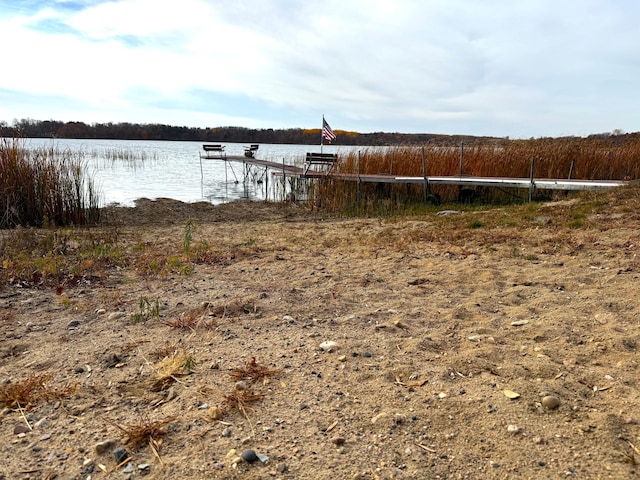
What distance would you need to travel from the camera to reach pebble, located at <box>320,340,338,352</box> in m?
3.08

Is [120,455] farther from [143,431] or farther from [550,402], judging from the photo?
[550,402]

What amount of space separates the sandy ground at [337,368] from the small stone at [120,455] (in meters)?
0.03

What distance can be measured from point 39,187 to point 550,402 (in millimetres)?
10015

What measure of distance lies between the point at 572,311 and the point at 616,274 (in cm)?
122

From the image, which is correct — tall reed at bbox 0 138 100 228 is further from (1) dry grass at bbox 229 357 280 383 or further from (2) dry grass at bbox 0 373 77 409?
(1) dry grass at bbox 229 357 280 383

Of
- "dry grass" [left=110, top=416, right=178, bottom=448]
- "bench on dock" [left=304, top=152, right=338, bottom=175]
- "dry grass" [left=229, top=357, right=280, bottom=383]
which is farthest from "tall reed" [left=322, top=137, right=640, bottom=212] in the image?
"dry grass" [left=110, top=416, right=178, bottom=448]

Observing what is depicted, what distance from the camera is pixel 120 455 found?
209 centimetres

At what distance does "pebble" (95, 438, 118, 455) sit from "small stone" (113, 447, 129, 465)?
0.05m

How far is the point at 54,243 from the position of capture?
6988 mm

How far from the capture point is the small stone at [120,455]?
2.07m

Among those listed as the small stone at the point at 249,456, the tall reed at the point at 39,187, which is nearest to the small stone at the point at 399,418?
the small stone at the point at 249,456

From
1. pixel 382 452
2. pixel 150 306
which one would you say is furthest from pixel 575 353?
pixel 150 306

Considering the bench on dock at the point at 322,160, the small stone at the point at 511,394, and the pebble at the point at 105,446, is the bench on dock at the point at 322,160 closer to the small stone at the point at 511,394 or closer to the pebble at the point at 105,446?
the small stone at the point at 511,394

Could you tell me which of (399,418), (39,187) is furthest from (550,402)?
(39,187)
